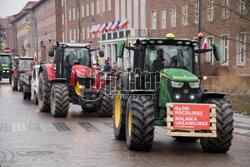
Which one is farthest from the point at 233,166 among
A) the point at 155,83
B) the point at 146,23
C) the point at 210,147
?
the point at 146,23

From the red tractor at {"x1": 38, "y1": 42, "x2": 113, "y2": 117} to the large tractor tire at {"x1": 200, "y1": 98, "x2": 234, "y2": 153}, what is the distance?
7.27 m

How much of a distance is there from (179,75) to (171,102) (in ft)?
1.92

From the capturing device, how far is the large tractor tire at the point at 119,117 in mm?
11156

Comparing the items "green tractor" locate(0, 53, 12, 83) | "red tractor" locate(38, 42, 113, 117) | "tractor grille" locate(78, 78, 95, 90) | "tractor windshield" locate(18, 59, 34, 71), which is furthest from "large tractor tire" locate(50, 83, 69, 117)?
"green tractor" locate(0, 53, 12, 83)

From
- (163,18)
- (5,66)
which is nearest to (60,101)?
(5,66)

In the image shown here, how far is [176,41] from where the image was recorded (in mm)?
10742

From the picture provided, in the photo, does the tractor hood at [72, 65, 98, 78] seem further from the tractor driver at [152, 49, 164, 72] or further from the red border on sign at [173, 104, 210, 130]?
the red border on sign at [173, 104, 210, 130]

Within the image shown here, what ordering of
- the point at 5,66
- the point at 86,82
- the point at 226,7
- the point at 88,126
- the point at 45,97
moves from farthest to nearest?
the point at 5,66 < the point at 226,7 < the point at 45,97 < the point at 86,82 < the point at 88,126

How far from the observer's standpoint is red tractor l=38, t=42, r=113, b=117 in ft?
54.5

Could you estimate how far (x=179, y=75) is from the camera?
388 inches

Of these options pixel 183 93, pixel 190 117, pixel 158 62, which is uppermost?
pixel 158 62

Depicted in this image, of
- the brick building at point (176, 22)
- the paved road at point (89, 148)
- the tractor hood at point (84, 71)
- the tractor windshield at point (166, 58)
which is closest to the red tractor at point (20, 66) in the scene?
the brick building at point (176, 22)

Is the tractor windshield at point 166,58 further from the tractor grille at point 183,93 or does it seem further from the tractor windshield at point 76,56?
the tractor windshield at point 76,56

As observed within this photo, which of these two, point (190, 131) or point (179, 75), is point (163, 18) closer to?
point (179, 75)
